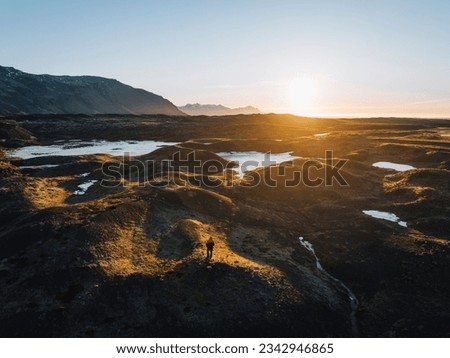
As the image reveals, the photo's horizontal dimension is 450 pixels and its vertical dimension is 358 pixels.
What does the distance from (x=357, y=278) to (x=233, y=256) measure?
1279 cm

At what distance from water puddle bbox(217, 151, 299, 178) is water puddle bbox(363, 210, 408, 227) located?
101 ft

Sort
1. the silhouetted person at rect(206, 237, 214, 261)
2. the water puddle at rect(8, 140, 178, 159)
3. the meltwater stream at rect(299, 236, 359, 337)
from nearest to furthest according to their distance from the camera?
1. the meltwater stream at rect(299, 236, 359, 337)
2. the silhouetted person at rect(206, 237, 214, 261)
3. the water puddle at rect(8, 140, 178, 159)

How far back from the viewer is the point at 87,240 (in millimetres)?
38969

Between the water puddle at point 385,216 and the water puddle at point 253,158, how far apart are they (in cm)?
3066

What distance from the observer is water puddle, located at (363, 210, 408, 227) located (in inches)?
2060

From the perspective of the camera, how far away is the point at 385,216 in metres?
55.1

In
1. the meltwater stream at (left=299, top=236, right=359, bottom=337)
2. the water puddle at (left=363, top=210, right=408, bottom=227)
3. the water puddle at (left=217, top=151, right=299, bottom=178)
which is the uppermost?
the water puddle at (left=217, top=151, right=299, bottom=178)

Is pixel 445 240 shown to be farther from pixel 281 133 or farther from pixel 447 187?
pixel 281 133

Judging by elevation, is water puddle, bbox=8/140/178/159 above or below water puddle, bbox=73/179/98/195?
above

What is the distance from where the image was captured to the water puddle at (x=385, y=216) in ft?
172

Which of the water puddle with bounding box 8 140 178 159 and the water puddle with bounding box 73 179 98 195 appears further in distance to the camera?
the water puddle with bounding box 8 140 178 159

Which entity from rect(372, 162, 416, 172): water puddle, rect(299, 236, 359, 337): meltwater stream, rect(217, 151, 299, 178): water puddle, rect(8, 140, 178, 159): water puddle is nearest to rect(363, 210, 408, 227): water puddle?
rect(299, 236, 359, 337): meltwater stream

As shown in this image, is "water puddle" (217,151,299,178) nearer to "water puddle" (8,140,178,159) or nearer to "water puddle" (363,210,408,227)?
"water puddle" (8,140,178,159)

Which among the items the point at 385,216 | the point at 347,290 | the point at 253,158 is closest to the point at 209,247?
the point at 347,290
